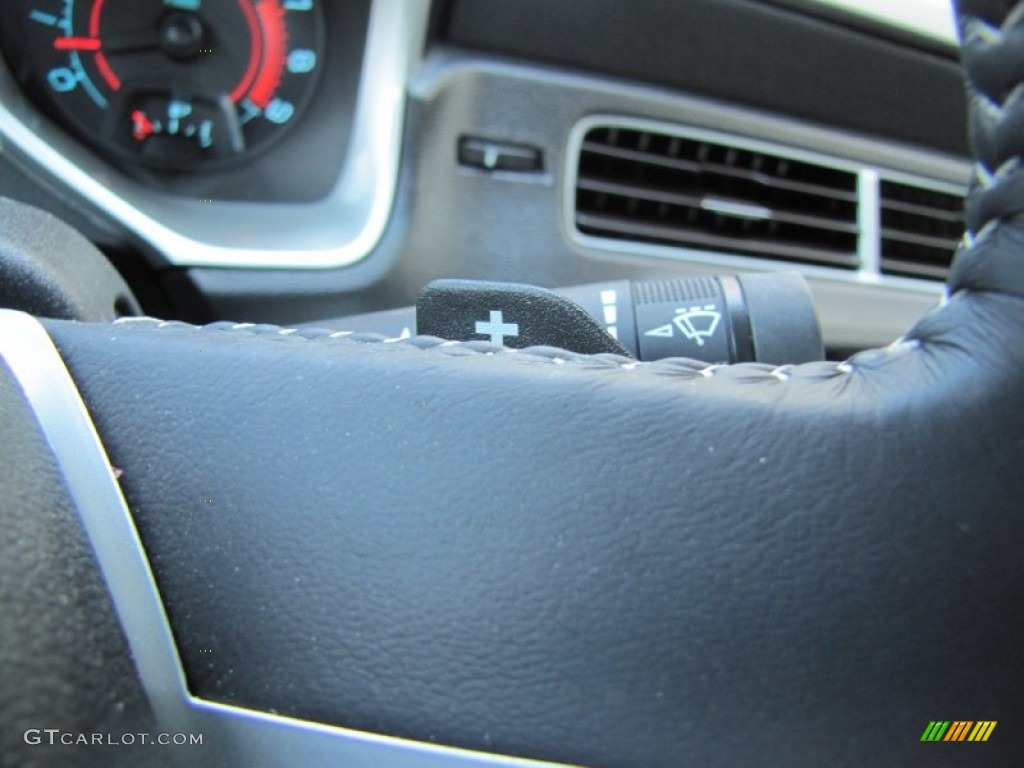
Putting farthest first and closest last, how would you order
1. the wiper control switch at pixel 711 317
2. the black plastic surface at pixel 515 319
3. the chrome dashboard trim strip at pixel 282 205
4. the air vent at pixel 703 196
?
the air vent at pixel 703 196 → the chrome dashboard trim strip at pixel 282 205 → the wiper control switch at pixel 711 317 → the black plastic surface at pixel 515 319

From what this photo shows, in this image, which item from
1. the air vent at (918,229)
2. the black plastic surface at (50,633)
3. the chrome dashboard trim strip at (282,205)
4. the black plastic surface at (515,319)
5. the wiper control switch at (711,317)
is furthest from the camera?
the air vent at (918,229)

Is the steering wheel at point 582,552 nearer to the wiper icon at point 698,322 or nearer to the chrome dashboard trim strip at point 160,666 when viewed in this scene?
the chrome dashboard trim strip at point 160,666

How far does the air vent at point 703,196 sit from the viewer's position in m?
0.96

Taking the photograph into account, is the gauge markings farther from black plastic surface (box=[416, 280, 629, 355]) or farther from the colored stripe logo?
the colored stripe logo

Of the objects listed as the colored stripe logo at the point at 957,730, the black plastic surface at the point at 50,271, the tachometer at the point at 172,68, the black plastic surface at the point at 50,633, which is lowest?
the colored stripe logo at the point at 957,730

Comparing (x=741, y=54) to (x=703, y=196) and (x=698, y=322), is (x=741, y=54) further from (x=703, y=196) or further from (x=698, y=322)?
(x=698, y=322)

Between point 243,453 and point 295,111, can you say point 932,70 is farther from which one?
point 243,453

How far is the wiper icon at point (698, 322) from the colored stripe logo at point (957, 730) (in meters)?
0.30

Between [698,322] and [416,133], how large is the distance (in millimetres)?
429

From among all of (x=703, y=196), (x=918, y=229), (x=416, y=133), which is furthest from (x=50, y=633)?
(x=918, y=229)

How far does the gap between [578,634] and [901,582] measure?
120 millimetres

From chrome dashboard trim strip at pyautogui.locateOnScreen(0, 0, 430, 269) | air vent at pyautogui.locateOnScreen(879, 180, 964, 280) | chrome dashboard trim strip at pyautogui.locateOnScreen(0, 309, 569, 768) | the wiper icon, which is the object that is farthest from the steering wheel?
air vent at pyautogui.locateOnScreen(879, 180, 964, 280)

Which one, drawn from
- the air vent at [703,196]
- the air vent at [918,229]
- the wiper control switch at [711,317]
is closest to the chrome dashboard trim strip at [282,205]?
the air vent at [703,196]

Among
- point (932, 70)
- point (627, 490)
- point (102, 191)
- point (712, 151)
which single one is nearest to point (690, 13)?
point (712, 151)
